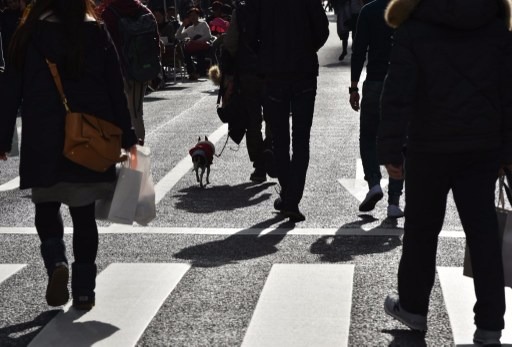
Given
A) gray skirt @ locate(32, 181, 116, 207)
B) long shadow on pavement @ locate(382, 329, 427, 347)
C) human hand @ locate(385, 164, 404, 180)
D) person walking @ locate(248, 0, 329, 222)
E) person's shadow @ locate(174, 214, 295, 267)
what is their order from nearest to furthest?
human hand @ locate(385, 164, 404, 180), long shadow on pavement @ locate(382, 329, 427, 347), gray skirt @ locate(32, 181, 116, 207), person's shadow @ locate(174, 214, 295, 267), person walking @ locate(248, 0, 329, 222)

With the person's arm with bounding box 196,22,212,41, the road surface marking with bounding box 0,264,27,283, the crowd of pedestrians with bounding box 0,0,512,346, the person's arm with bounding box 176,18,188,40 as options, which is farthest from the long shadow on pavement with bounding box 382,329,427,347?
the person's arm with bounding box 176,18,188,40

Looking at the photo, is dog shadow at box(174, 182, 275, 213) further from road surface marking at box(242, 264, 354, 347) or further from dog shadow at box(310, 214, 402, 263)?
road surface marking at box(242, 264, 354, 347)

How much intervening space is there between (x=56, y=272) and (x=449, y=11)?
241 centimetres

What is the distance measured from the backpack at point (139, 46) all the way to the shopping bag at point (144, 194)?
4910mm

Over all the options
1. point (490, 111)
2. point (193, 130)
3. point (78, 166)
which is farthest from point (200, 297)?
point (193, 130)

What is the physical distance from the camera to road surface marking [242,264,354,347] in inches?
247

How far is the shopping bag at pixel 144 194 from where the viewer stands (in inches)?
281

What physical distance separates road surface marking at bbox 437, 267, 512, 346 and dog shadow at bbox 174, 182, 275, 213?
3179mm

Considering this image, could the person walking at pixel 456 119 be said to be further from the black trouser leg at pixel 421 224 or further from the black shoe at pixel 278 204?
the black shoe at pixel 278 204

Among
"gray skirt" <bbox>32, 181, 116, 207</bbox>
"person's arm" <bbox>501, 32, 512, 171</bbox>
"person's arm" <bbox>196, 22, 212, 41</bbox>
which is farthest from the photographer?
"person's arm" <bbox>196, 22, 212, 41</bbox>

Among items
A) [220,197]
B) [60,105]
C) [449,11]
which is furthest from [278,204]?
[449,11]

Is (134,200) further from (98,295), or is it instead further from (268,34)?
(268,34)

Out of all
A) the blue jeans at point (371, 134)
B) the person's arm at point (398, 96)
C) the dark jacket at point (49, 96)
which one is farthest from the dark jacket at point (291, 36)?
the person's arm at point (398, 96)

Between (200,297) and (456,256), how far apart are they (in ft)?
6.18
